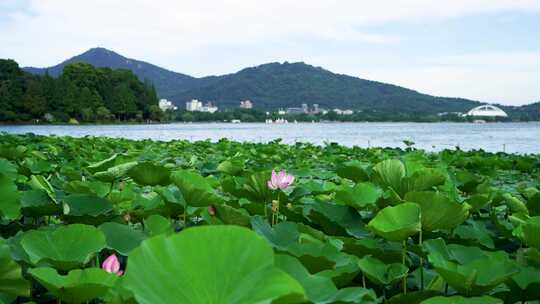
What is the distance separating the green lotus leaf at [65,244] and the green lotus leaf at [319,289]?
32 cm

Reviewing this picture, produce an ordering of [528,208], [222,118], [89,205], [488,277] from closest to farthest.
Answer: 1. [488,277]
2. [89,205]
3. [528,208]
4. [222,118]

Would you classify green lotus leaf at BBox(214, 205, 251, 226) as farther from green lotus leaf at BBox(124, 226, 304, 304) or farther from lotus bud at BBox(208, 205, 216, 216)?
green lotus leaf at BBox(124, 226, 304, 304)

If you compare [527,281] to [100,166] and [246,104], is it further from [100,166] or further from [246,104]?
[246,104]

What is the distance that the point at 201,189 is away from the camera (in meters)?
1.30

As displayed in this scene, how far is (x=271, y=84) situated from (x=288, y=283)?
83.5 m

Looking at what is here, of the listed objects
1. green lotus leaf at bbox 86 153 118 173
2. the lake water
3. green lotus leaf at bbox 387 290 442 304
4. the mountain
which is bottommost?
the lake water

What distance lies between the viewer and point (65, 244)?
2.85 ft

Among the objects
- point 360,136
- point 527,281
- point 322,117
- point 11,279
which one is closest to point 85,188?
point 11,279

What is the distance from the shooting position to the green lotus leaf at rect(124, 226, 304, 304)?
45 centimetres

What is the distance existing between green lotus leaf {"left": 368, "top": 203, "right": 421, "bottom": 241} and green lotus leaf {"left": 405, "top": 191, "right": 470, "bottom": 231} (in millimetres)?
121

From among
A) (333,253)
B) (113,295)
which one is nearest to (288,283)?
(113,295)

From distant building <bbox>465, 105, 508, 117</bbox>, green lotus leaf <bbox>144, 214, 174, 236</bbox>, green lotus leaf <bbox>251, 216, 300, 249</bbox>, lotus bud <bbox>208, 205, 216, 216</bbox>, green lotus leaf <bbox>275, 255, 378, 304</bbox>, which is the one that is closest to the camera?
green lotus leaf <bbox>275, 255, 378, 304</bbox>

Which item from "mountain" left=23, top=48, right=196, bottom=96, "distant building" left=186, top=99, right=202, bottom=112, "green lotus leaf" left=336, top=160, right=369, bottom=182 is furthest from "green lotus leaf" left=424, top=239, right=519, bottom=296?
"mountain" left=23, top=48, right=196, bottom=96

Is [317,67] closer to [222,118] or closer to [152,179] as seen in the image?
[222,118]
